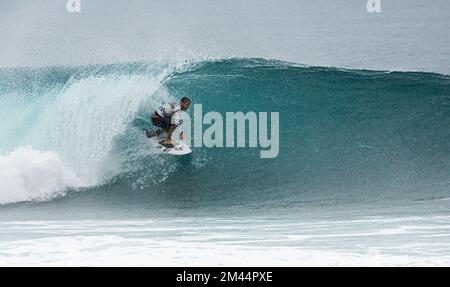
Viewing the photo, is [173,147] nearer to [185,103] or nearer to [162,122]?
[162,122]

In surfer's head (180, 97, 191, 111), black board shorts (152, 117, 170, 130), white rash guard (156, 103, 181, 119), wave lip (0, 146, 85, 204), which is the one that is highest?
surfer's head (180, 97, 191, 111)

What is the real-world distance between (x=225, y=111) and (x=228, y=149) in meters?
0.36

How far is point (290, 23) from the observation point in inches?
299

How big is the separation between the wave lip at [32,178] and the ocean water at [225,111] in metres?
0.01

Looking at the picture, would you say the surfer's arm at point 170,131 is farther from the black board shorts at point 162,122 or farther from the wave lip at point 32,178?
the wave lip at point 32,178

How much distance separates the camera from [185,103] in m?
7.58

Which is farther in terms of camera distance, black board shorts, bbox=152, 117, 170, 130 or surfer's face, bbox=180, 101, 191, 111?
surfer's face, bbox=180, 101, 191, 111

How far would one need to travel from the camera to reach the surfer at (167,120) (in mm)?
7410

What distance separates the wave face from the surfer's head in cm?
6

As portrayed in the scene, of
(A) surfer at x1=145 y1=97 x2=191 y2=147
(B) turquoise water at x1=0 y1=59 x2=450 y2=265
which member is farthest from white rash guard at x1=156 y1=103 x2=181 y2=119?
(B) turquoise water at x1=0 y1=59 x2=450 y2=265

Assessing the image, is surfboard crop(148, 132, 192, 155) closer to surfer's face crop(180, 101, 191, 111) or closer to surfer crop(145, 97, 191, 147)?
surfer crop(145, 97, 191, 147)

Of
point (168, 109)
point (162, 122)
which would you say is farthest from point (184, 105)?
point (162, 122)

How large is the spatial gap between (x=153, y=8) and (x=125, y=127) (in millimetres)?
1126

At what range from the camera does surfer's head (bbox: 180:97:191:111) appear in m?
7.56
